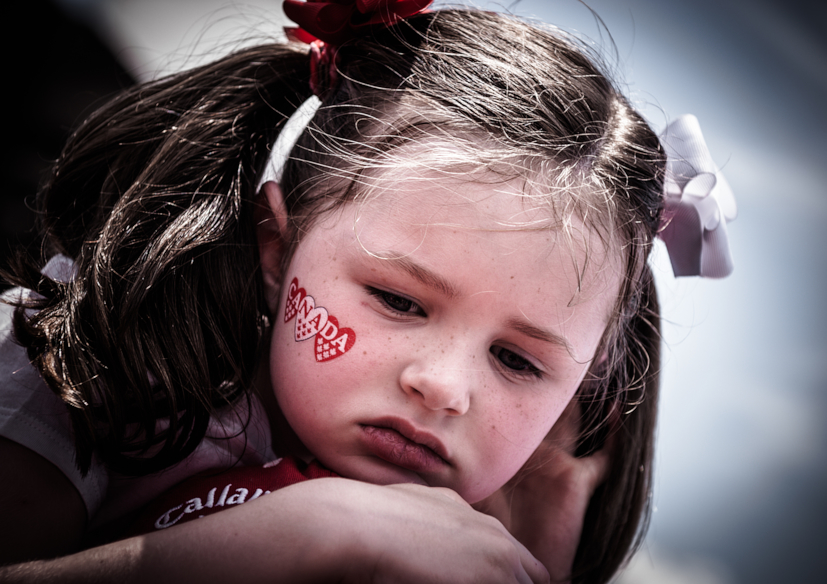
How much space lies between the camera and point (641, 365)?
1000 mm

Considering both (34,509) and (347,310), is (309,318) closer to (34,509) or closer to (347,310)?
(347,310)

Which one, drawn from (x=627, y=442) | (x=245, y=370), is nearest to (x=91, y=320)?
(x=245, y=370)

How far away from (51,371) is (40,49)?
99 centimetres

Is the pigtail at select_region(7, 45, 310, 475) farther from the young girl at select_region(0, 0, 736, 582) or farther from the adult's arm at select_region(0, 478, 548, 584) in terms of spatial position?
the adult's arm at select_region(0, 478, 548, 584)

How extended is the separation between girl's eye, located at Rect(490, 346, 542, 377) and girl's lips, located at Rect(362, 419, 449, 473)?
5.0 inches

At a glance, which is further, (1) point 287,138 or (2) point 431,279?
(1) point 287,138

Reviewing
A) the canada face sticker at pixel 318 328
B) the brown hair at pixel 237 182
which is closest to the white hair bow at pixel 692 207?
the brown hair at pixel 237 182

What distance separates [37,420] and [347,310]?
368 mm

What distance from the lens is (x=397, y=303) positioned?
2.27 ft

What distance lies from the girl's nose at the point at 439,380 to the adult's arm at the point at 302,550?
0.12m

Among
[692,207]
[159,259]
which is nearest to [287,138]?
[159,259]

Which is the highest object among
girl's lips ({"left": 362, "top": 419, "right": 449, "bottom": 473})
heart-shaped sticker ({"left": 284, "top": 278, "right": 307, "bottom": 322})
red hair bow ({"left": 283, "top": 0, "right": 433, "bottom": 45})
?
red hair bow ({"left": 283, "top": 0, "right": 433, "bottom": 45})

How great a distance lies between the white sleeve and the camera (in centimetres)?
65

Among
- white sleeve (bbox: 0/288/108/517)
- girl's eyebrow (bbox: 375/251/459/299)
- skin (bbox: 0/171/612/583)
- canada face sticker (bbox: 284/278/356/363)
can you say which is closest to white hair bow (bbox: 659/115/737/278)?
skin (bbox: 0/171/612/583)
